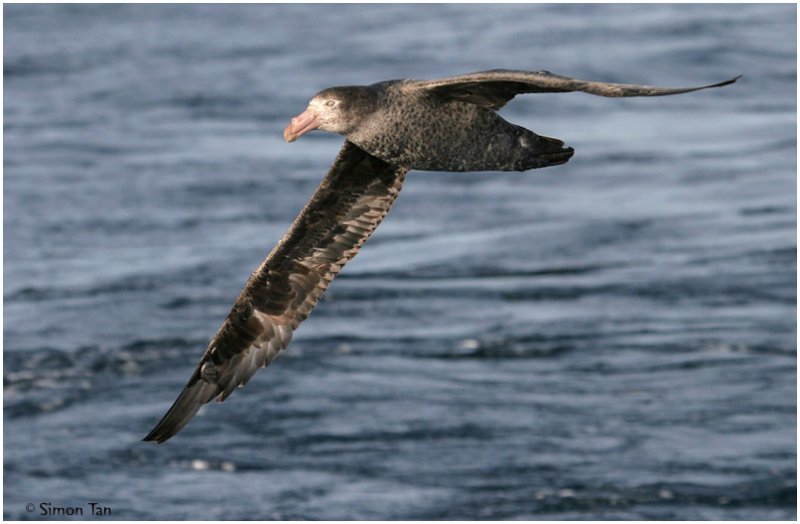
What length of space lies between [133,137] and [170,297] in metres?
9.32

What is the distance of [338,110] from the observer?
1086 cm

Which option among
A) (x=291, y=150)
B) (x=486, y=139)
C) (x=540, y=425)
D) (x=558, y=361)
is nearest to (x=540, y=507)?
(x=540, y=425)

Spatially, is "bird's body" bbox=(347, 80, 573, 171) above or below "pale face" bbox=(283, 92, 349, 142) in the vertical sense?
below

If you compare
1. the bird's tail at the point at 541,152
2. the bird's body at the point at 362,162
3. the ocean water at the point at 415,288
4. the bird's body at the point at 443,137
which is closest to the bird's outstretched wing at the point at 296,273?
the bird's body at the point at 362,162

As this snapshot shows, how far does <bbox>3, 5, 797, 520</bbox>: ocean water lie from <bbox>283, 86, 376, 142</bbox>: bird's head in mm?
18522

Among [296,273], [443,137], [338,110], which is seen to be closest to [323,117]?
[338,110]

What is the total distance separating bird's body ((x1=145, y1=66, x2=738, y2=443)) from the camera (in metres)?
10.9

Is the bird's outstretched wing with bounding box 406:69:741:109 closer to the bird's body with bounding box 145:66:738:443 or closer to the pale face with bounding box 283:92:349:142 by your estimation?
the bird's body with bounding box 145:66:738:443

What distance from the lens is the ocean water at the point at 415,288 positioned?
99.9 feet

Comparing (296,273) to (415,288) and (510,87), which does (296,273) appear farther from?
(415,288)

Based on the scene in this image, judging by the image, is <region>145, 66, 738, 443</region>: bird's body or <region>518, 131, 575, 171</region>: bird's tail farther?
<region>518, 131, 575, 171</region>: bird's tail

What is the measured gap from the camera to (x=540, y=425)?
31984mm

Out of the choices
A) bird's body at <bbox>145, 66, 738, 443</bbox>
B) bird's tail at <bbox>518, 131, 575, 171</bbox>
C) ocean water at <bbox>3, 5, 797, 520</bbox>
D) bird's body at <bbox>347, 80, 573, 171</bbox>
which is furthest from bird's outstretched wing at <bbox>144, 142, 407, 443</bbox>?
ocean water at <bbox>3, 5, 797, 520</bbox>

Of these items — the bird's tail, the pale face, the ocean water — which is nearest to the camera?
the pale face
